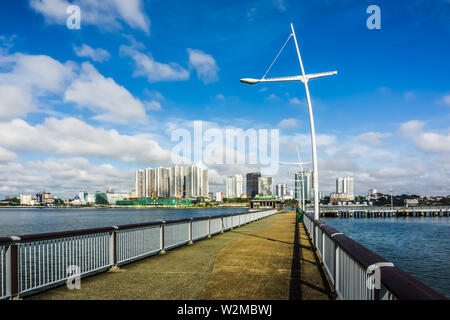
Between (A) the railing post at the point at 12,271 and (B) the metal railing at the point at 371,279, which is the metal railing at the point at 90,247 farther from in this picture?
(B) the metal railing at the point at 371,279

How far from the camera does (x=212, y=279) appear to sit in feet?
24.4

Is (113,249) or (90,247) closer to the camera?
(113,249)

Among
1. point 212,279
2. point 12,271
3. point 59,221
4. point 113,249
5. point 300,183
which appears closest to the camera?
point 12,271

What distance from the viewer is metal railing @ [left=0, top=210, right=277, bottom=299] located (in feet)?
18.9

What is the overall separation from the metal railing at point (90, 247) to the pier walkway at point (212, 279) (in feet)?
1.16

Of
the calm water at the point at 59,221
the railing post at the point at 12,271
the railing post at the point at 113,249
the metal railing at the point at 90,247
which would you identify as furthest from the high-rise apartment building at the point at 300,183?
the railing post at the point at 12,271

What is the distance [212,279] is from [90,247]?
5.02 meters

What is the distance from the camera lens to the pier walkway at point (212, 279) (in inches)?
244

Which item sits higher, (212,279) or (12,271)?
(12,271)

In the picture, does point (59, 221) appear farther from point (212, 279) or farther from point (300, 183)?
point (212, 279)

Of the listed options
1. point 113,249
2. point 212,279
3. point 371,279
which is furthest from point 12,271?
point 371,279
